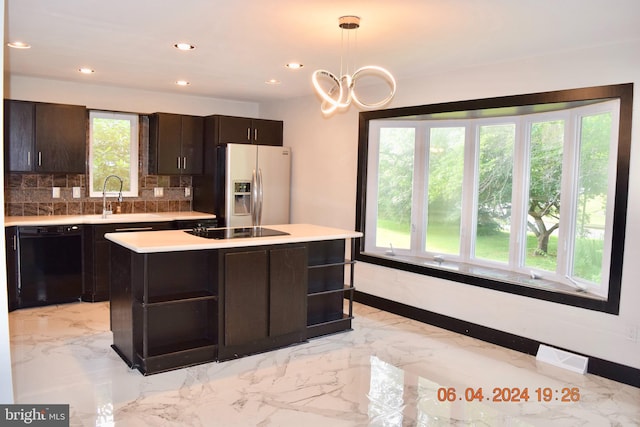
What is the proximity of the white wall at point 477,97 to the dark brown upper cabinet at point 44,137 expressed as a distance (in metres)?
2.45

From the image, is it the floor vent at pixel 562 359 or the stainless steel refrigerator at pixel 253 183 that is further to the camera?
the stainless steel refrigerator at pixel 253 183

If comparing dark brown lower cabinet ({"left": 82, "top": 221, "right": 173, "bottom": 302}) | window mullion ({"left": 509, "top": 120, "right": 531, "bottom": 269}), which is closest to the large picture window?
window mullion ({"left": 509, "top": 120, "right": 531, "bottom": 269})

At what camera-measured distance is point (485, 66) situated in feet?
14.0

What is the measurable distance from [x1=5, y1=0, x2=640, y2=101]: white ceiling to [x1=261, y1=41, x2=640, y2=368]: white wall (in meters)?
0.16

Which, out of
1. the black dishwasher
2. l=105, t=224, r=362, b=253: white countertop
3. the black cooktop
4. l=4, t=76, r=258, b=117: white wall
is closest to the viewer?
l=105, t=224, r=362, b=253: white countertop

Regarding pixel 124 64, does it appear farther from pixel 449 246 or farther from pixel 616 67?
pixel 616 67

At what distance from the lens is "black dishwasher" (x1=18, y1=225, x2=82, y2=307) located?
16.2ft

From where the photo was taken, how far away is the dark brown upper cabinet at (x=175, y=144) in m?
5.91

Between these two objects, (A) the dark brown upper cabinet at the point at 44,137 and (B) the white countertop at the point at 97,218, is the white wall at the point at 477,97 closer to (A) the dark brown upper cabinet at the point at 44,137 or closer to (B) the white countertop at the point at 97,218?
(B) the white countertop at the point at 97,218

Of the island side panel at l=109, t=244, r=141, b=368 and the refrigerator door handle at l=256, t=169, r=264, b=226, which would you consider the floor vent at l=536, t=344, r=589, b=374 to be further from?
the refrigerator door handle at l=256, t=169, r=264, b=226

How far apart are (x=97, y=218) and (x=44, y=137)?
974mm

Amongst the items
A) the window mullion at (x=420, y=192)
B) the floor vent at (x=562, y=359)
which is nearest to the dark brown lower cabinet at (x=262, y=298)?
the window mullion at (x=420, y=192)

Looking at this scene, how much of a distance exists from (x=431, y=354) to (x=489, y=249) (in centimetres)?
143

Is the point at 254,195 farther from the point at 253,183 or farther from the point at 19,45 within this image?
the point at 19,45
